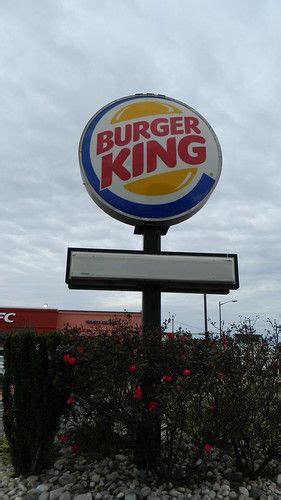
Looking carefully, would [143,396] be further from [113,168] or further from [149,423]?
[113,168]

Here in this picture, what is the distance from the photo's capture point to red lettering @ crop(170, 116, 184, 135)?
21.4 feet

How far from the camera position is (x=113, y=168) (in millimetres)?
6309

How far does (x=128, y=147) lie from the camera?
20.9ft

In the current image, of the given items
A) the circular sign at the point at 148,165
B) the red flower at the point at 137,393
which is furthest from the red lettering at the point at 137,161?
the red flower at the point at 137,393

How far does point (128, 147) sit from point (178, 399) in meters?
3.63

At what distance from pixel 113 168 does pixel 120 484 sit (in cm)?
399

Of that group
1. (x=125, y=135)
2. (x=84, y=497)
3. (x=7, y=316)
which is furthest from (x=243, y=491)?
(x=7, y=316)

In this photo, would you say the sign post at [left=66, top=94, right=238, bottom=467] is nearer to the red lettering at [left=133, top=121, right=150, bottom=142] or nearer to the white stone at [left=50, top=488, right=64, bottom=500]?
the red lettering at [left=133, top=121, right=150, bottom=142]

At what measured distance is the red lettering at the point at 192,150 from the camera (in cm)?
639

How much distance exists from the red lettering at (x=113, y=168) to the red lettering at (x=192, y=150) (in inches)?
31.3

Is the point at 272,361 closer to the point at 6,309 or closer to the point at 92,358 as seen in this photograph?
the point at 92,358

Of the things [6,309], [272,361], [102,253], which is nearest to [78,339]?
[102,253]

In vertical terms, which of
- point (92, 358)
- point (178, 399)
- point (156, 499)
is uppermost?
point (92, 358)

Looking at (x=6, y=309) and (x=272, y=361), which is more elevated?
(x=6, y=309)
